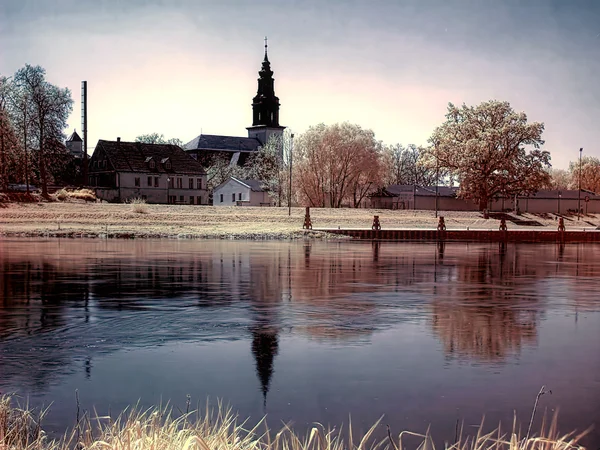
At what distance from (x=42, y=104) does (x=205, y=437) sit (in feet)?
288

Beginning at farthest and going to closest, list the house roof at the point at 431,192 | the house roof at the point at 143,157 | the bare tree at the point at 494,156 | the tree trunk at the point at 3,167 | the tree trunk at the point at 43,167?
the house roof at the point at 431,192 → the house roof at the point at 143,157 → the bare tree at the point at 494,156 → the tree trunk at the point at 43,167 → the tree trunk at the point at 3,167

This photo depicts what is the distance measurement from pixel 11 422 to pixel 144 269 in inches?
725

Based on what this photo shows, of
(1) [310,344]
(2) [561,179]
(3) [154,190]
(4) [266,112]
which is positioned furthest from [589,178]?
(1) [310,344]

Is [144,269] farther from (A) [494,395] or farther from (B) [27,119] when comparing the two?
(B) [27,119]

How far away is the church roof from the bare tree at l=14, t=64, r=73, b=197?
69.3 meters

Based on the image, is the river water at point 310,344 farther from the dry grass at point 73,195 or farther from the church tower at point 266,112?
the church tower at point 266,112

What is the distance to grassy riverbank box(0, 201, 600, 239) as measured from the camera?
177ft

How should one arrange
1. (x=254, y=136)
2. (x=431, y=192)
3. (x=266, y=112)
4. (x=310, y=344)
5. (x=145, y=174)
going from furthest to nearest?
(x=254, y=136), (x=266, y=112), (x=431, y=192), (x=145, y=174), (x=310, y=344)

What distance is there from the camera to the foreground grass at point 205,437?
5.97 m

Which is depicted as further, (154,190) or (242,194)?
(242,194)

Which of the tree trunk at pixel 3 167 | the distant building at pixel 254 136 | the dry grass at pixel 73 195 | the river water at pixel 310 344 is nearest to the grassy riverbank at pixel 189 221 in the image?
the dry grass at pixel 73 195

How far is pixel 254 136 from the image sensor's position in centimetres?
17038

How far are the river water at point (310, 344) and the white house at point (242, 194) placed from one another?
311 feet

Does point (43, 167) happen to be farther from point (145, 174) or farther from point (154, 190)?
point (154, 190)
